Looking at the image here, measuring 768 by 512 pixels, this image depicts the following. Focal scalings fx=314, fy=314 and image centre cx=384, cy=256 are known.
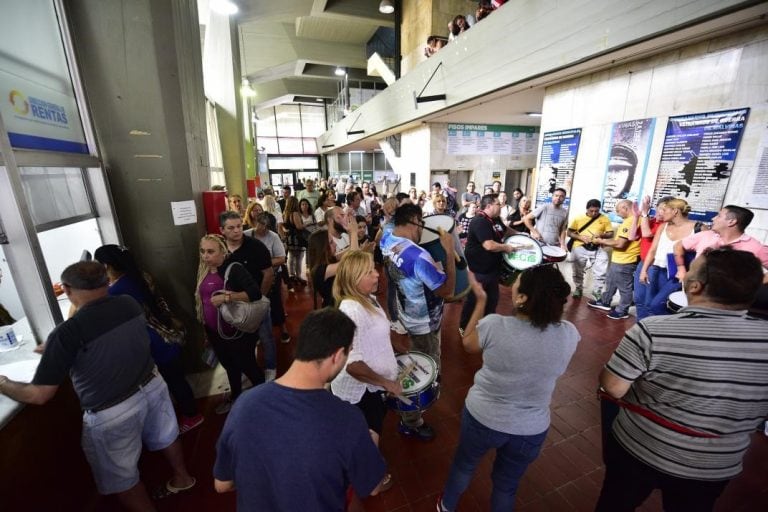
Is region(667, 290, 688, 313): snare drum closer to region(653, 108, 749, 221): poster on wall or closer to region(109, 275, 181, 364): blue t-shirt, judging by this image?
region(653, 108, 749, 221): poster on wall

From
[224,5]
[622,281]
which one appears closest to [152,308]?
[622,281]

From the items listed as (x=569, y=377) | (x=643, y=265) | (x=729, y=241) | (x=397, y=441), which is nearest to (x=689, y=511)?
(x=397, y=441)

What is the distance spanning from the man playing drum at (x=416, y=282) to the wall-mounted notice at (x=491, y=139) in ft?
24.7

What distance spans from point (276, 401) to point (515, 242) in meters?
3.41

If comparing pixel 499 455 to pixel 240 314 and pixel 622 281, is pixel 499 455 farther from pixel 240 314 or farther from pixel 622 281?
pixel 622 281

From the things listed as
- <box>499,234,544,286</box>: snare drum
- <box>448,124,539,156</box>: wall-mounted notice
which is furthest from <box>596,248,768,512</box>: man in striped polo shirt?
<box>448,124,539,156</box>: wall-mounted notice

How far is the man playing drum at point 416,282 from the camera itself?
223 cm

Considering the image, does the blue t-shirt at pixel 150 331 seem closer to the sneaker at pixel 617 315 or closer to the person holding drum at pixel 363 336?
the person holding drum at pixel 363 336

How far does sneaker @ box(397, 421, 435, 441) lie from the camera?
270 centimetres

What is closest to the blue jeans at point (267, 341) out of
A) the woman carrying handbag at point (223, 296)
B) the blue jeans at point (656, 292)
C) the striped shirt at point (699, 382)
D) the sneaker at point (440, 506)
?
the woman carrying handbag at point (223, 296)

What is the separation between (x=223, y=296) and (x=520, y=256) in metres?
3.10

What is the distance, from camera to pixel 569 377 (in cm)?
343

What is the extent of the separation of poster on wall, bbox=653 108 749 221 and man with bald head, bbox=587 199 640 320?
469 mm

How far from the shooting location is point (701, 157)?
3711mm
